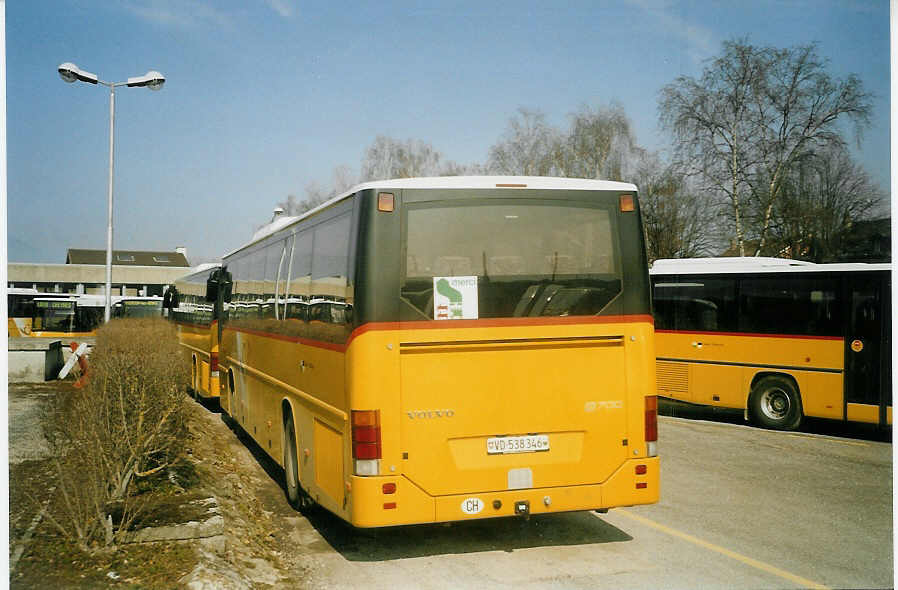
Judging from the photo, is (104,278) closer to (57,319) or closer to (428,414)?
(57,319)

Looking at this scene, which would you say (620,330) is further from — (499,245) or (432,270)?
(432,270)

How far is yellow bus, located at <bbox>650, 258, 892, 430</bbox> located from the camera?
13.1 metres

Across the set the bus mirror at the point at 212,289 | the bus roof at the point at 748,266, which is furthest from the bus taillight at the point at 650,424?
the bus mirror at the point at 212,289

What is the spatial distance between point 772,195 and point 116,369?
23597mm

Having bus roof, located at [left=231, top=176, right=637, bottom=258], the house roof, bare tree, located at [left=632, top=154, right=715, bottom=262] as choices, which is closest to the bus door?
bus roof, located at [left=231, top=176, right=637, bottom=258]

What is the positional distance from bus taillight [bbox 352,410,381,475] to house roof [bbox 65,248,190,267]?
94.4 m

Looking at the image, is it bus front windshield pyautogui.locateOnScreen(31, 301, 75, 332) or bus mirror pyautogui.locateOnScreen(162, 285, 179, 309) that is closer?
bus mirror pyautogui.locateOnScreen(162, 285, 179, 309)

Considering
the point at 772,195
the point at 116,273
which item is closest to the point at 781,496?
the point at 772,195

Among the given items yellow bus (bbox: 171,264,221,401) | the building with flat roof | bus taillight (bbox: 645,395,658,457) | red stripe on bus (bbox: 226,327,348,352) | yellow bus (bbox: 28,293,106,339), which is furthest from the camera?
the building with flat roof

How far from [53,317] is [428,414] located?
40.0 meters

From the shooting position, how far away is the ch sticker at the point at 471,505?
639cm

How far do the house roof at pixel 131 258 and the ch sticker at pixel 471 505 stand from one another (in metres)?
94.6

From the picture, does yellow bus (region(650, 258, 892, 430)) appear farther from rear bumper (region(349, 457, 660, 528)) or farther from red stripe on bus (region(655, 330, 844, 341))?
rear bumper (region(349, 457, 660, 528))

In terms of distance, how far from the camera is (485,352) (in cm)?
644
